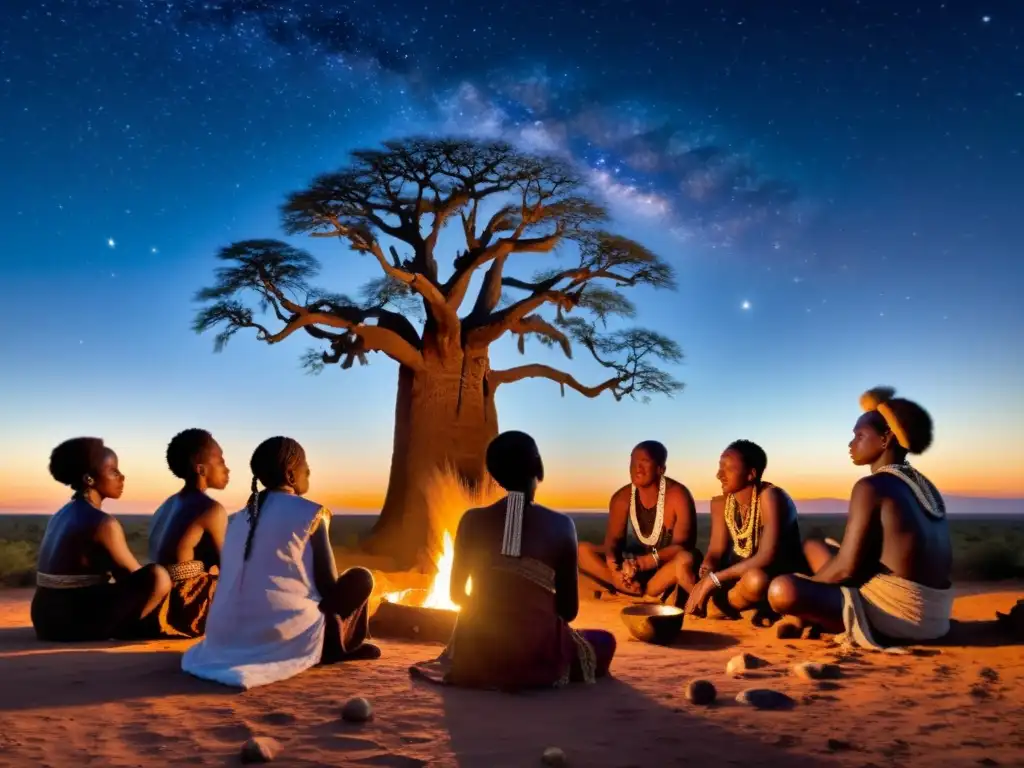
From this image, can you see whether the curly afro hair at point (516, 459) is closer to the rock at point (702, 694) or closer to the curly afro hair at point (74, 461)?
the rock at point (702, 694)

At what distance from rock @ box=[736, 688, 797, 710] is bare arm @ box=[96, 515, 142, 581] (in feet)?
12.5

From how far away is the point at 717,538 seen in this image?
7.17 m

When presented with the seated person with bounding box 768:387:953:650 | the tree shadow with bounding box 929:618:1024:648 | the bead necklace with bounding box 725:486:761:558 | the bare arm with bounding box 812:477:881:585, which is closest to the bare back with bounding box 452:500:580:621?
the bare arm with bounding box 812:477:881:585

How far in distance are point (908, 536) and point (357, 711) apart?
11.2ft

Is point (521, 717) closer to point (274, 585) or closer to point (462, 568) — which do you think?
point (462, 568)

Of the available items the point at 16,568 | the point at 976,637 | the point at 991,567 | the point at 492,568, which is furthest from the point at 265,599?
the point at 991,567

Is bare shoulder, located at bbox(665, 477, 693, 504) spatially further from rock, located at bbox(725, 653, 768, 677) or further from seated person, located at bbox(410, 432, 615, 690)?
seated person, located at bbox(410, 432, 615, 690)

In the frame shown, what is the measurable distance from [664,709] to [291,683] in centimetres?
194

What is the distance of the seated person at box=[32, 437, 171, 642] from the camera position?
5.65 meters

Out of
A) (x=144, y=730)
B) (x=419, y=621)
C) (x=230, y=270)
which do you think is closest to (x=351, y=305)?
(x=230, y=270)

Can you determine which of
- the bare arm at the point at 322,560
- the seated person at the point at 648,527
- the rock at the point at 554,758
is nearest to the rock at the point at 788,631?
the seated person at the point at 648,527

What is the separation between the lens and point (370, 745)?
11.8 feet

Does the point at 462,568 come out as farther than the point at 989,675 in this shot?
No

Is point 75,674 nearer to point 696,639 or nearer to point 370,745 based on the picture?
point 370,745
